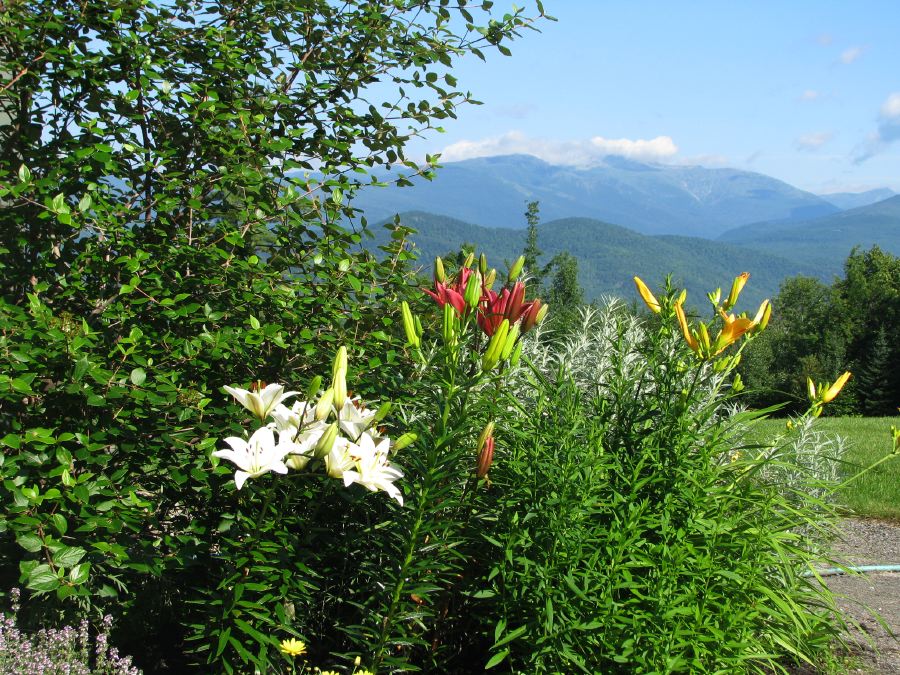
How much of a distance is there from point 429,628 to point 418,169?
71.9 inches

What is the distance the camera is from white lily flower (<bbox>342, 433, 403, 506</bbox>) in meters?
1.59

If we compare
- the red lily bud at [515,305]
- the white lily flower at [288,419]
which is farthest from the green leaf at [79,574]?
the red lily bud at [515,305]

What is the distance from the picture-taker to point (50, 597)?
219 cm

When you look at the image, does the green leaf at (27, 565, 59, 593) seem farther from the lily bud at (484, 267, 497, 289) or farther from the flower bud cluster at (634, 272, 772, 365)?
the flower bud cluster at (634, 272, 772, 365)

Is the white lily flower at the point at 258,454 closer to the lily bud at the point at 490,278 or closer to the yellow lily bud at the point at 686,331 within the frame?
the lily bud at the point at 490,278

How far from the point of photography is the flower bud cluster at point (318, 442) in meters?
1.56

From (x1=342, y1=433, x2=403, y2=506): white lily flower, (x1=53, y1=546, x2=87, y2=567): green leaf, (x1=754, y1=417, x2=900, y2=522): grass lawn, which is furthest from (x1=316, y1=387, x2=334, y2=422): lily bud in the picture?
(x1=754, y1=417, x2=900, y2=522): grass lawn

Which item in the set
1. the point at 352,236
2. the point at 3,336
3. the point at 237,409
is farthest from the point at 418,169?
the point at 3,336

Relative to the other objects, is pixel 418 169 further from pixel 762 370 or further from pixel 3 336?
pixel 762 370

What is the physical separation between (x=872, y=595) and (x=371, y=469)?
3.23 m

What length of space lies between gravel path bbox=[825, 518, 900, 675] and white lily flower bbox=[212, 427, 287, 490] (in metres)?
2.22

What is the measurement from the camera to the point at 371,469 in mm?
1630

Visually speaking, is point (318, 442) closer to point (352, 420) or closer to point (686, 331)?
point (352, 420)

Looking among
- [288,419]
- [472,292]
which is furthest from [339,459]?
[472,292]
